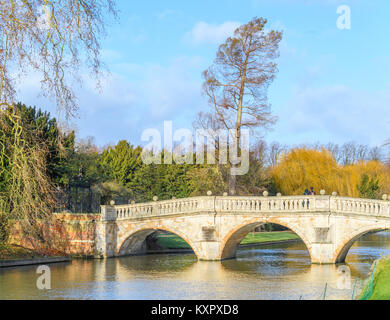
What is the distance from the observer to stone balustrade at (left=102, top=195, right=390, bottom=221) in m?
22.4

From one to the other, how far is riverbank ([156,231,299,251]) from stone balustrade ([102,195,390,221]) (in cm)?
438

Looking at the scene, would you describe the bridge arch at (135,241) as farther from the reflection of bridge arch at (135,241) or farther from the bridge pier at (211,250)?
the bridge pier at (211,250)

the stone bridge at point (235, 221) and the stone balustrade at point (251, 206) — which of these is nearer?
the stone balustrade at point (251, 206)

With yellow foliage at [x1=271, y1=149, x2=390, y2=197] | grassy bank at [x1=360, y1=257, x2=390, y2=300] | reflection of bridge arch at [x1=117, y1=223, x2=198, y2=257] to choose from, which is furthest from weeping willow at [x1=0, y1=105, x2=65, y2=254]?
yellow foliage at [x1=271, y1=149, x2=390, y2=197]

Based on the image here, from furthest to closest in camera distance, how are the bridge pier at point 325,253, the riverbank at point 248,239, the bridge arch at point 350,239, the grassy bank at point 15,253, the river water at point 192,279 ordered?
1. the riverbank at point 248,239
2. the grassy bank at point 15,253
3. the bridge pier at point 325,253
4. the bridge arch at point 350,239
5. the river water at point 192,279

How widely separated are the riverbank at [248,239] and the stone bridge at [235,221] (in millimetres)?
2991

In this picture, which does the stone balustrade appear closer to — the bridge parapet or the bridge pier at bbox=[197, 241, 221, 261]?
the bridge parapet

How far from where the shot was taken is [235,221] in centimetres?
2464

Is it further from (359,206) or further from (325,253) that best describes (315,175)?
(359,206)

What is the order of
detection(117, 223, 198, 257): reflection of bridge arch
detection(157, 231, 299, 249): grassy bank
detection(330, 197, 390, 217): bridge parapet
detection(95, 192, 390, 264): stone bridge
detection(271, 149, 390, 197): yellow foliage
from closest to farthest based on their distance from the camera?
1. detection(330, 197, 390, 217): bridge parapet
2. detection(95, 192, 390, 264): stone bridge
3. detection(117, 223, 198, 257): reflection of bridge arch
4. detection(157, 231, 299, 249): grassy bank
5. detection(271, 149, 390, 197): yellow foliage

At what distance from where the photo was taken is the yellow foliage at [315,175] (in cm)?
4391

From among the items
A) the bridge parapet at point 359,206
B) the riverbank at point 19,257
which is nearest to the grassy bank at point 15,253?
the riverbank at point 19,257

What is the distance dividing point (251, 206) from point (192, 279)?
610 cm
